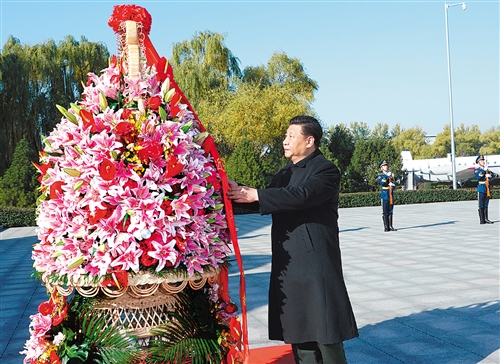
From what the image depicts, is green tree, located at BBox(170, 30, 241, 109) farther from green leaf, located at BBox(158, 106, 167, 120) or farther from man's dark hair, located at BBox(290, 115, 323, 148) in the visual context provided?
green leaf, located at BBox(158, 106, 167, 120)

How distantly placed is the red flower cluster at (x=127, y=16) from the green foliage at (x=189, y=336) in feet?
4.32

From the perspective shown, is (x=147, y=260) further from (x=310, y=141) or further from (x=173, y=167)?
(x=310, y=141)

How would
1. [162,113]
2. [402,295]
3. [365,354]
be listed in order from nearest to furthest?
[162,113]
[365,354]
[402,295]

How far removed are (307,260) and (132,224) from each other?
1116mm

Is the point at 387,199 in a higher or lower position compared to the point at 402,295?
higher

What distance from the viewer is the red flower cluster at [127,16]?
101 inches

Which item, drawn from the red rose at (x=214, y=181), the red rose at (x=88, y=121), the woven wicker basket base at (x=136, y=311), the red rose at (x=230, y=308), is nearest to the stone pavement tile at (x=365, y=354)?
the red rose at (x=230, y=308)

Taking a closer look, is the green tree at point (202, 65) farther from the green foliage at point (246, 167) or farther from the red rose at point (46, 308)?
the red rose at point (46, 308)

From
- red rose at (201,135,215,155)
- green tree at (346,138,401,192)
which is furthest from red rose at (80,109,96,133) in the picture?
green tree at (346,138,401,192)

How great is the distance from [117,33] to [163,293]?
1.26 metres

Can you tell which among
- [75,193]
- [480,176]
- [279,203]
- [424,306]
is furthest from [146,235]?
[480,176]

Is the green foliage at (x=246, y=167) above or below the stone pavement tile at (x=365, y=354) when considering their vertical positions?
above

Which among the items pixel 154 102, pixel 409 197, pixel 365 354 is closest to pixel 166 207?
pixel 154 102

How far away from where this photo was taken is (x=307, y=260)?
292 cm
